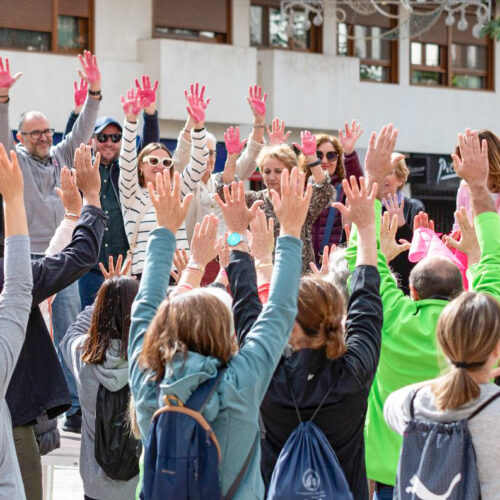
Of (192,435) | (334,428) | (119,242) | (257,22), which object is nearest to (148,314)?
(192,435)

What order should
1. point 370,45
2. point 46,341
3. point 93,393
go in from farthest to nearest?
1. point 370,45
2. point 93,393
3. point 46,341

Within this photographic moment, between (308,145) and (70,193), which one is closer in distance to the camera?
(70,193)

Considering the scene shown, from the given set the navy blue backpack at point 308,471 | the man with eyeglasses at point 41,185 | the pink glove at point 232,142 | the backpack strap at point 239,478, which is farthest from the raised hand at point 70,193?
the pink glove at point 232,142

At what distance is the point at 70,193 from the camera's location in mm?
5215

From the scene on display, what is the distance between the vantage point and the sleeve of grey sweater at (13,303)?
379cm

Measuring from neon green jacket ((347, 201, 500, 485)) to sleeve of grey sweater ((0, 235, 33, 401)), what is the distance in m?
1.48

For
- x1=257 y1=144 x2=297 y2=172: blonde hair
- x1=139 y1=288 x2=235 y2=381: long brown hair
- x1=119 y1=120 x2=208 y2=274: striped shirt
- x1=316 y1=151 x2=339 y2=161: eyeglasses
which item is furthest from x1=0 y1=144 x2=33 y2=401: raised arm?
x1=316 y1=151 x2=339 y2=161: eyeglasses

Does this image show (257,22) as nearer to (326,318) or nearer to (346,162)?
(346,162)

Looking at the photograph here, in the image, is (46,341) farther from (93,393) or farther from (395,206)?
(395,206)

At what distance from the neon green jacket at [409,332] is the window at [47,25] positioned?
52.0 feet

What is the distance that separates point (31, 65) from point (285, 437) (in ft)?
54.3

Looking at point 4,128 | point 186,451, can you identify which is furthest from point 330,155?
point 186,451

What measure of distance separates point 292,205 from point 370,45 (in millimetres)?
21109

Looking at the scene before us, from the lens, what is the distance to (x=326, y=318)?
13.2 feet
